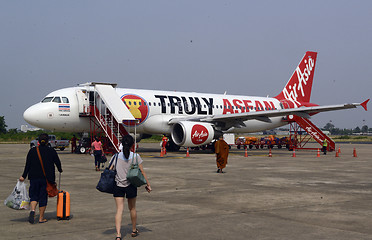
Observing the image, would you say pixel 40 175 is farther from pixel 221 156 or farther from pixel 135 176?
pixel 221 156

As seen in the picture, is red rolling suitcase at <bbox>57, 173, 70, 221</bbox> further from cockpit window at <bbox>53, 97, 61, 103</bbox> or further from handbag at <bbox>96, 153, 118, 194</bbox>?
cockpit window at <bbox>53, 97, 61, 103</bbox>

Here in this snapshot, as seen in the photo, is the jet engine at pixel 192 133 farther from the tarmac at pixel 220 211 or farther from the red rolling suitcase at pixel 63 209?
the red rolling suitcase at pixel 63 209

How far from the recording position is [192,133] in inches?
1062

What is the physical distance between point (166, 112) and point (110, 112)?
4.54m

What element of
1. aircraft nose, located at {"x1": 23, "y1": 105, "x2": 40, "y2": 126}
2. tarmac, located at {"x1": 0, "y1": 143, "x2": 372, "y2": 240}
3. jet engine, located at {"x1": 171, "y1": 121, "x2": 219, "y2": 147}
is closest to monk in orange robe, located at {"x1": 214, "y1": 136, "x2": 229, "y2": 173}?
tarmac, located at {"x1": 0, "y1": 143, "x2": 372, "y2": 240}

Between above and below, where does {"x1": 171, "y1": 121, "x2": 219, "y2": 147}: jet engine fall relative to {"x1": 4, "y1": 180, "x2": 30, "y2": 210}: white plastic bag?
above

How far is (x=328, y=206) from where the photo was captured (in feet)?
31.6

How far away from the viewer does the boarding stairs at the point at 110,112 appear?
25625 mm

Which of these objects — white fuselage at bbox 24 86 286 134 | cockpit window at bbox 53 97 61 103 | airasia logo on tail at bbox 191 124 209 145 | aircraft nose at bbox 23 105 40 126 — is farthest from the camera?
airasia logo on tail at bbox 191 124 209 145

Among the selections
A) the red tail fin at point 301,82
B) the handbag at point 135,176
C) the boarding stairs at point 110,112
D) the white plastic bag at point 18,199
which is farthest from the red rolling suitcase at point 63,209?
the red tail fin at point 301,82

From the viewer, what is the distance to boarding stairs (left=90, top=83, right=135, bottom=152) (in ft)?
84.1

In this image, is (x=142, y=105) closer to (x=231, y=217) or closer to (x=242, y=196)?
(x=242, y=196)

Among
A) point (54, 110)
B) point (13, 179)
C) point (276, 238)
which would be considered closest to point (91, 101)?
point (54, 110)

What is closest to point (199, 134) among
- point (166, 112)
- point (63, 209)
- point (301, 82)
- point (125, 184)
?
point (166, 112)
